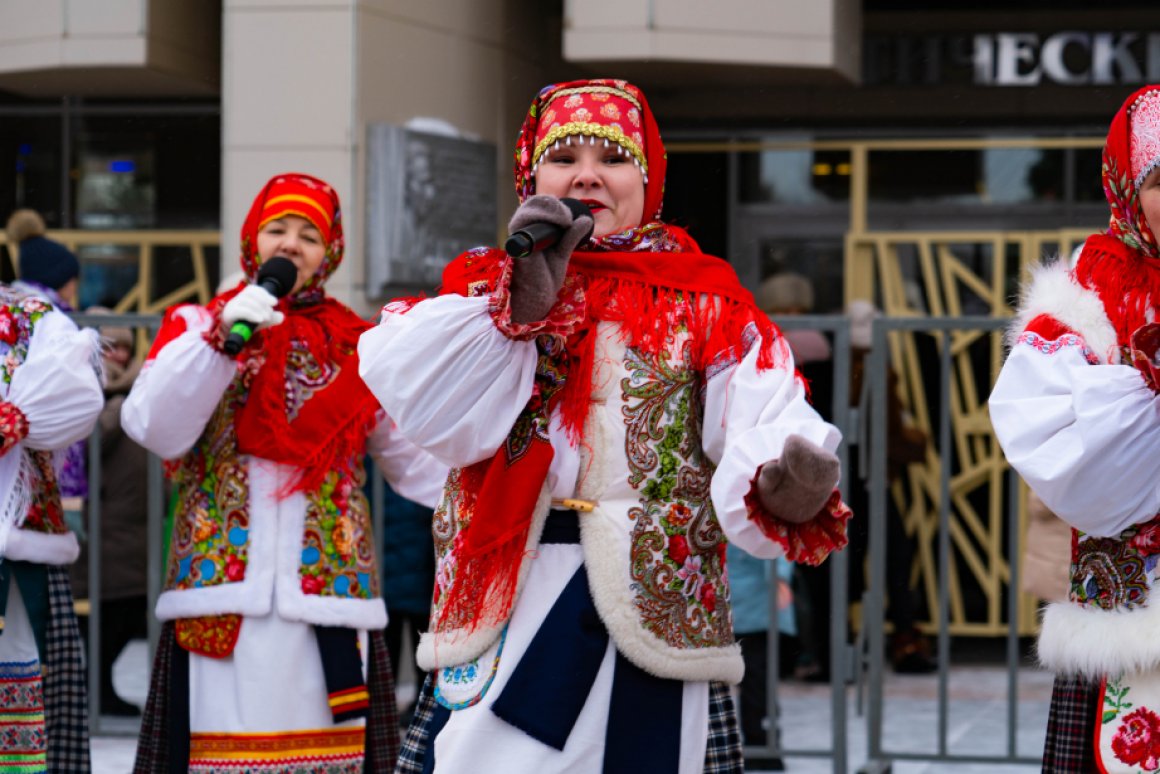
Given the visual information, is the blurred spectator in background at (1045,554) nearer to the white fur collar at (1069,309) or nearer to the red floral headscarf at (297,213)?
the red floral headscarf at (297,213)

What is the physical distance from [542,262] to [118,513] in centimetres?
487

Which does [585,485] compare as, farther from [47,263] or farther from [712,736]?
[47,263]

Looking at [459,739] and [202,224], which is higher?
[202,224]

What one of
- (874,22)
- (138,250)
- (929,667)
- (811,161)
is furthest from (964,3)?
(138,250)

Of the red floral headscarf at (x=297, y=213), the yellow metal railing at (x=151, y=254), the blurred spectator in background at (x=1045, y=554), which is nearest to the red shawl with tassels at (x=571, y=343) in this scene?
the red floral headscarf at (x=297, y=213)

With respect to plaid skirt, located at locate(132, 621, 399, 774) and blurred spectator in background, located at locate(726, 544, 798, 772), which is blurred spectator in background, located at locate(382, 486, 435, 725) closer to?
blurred spectator in background, located at locate(726, 544, 798, 772)

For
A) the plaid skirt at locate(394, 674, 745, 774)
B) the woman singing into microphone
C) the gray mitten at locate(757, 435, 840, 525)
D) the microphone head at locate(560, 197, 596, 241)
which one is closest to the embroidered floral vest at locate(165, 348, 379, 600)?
the woman singing into microphone

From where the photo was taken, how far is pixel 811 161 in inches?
459

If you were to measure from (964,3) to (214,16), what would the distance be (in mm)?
4320

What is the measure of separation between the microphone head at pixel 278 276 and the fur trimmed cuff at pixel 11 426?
71 cm

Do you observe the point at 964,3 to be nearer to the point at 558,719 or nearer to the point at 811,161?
the point at 811,161

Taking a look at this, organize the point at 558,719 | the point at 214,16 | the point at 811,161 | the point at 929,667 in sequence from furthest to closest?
the point at 811,161 → the point at 214,16 → the point at 929,667 → the point at 558,719

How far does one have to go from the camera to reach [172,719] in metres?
5.29

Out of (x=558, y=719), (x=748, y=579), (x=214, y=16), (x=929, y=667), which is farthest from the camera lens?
(x=214, y=16)
